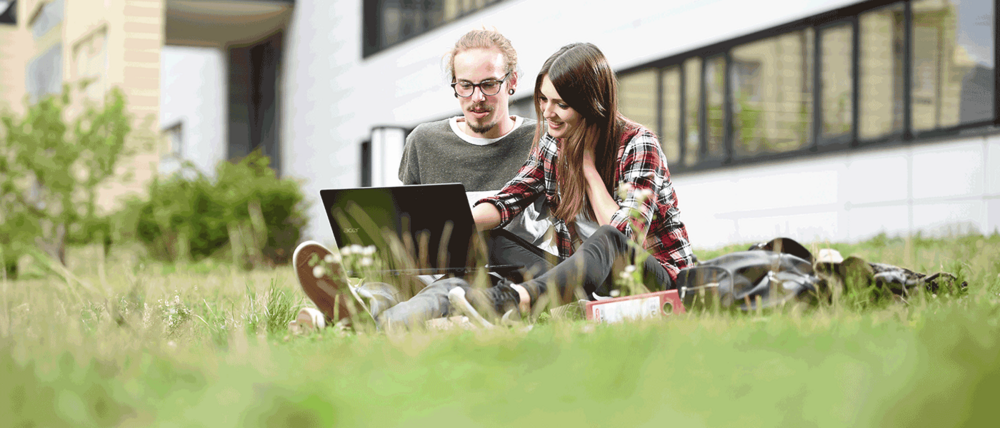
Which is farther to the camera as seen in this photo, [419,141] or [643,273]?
[419,141]

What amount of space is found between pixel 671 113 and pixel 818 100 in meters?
2.08

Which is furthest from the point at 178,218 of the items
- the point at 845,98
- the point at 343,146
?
the point at 845,98

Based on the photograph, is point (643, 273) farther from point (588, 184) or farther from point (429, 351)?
point (429, 351)

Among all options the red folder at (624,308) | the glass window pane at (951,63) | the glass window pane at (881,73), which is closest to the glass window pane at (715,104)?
the glass window pane at (881,73)

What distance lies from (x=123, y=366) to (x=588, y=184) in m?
2.22

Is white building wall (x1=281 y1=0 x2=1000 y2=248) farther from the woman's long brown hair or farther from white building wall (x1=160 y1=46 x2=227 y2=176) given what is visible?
white building wall (x1=160 y1=46 x2=227 y2=176)

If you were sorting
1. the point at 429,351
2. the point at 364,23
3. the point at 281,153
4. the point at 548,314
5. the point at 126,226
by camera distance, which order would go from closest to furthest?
the point at 429,351, the point at 548,314, the point at 126,226, the point at 364,23, the point at 281,153

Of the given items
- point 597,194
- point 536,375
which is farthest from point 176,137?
point 536,375

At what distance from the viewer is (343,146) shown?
55.7ft

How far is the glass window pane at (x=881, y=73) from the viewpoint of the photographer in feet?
26.0

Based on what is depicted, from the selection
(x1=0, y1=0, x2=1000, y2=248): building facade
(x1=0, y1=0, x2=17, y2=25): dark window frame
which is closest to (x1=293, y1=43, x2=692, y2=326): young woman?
(x1=0, y1=0, x2=1000, y2=248): building facade

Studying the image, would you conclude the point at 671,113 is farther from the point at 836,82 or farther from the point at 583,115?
the point at 583,115

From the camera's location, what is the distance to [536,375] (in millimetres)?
1694

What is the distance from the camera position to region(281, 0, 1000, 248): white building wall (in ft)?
24.6
